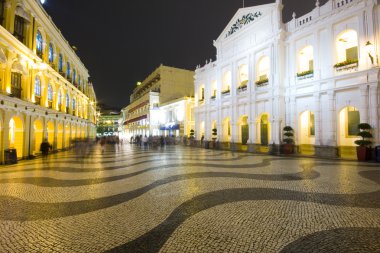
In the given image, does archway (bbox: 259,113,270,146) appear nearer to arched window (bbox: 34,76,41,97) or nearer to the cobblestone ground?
the cobblestone ground

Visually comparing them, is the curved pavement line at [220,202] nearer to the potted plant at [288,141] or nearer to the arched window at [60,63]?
the potted plant at [288,141]

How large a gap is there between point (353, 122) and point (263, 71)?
9.27 m

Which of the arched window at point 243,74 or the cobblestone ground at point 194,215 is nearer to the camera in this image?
the cobblestone ground at point 194,215

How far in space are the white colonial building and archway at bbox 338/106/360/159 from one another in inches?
2.3

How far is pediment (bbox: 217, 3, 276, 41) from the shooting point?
727 inches

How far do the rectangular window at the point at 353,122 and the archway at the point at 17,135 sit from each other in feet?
78.6

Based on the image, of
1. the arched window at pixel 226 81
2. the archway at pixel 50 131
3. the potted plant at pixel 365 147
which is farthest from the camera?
the arched window at pixel 226 81

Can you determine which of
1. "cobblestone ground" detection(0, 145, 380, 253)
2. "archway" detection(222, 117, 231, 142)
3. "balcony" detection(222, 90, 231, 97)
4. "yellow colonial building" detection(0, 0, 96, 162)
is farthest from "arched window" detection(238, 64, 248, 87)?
"yellow colonial building" detection(0, 0, 96, 162)

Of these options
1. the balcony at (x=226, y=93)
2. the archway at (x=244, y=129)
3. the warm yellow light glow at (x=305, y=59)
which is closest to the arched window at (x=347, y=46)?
the warm yellow light glow at (x=305, y=59)

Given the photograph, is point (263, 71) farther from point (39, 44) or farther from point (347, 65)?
point (39, 44)

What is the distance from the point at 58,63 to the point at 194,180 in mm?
23042

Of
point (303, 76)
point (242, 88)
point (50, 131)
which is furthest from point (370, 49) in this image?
point (50, 131)

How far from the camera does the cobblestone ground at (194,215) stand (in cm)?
330

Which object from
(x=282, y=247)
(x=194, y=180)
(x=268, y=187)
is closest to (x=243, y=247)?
(x=282, y=247)
